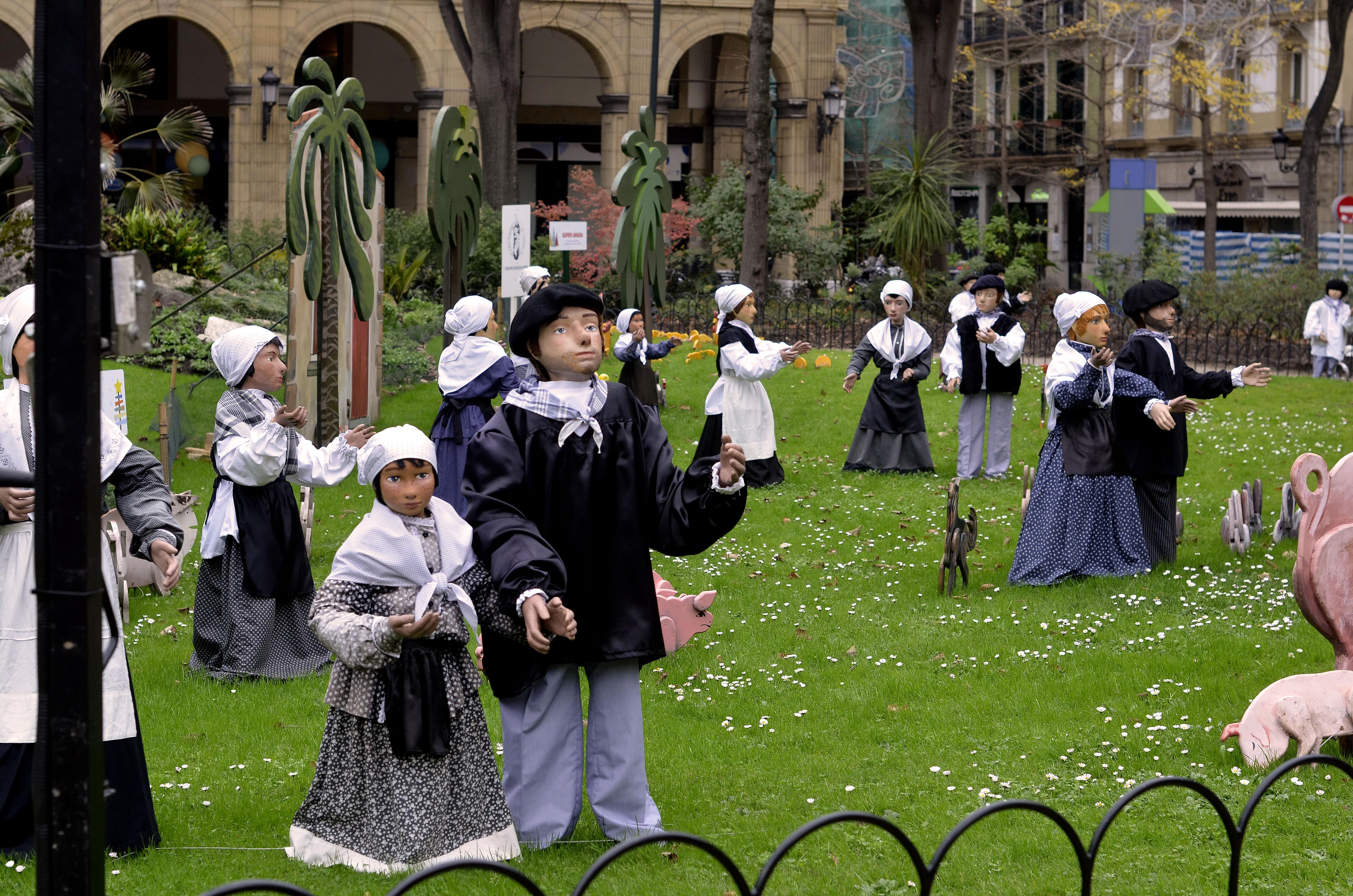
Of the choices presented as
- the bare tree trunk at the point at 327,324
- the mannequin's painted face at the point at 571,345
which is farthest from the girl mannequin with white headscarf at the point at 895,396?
the mannequin's painted face at the point at 571,345

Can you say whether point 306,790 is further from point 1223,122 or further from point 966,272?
point 1223,122

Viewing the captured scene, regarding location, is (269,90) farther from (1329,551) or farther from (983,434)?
(1329,551)

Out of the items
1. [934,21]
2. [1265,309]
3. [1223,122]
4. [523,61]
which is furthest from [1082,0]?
[1265,309]

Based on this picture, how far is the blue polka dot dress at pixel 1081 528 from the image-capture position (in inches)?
373

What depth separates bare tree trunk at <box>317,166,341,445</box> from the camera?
434 inches

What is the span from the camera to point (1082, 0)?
43062 mm

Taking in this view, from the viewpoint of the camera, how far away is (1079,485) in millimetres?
9469

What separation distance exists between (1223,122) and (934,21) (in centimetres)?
2105

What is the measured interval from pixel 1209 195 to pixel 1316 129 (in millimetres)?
6179

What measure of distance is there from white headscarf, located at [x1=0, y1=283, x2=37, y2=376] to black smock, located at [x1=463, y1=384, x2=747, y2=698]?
4.80ft

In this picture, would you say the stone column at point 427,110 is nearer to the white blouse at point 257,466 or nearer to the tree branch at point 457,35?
the tree branch at point 457,35

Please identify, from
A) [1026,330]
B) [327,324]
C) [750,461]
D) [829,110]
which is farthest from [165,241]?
[829,110]


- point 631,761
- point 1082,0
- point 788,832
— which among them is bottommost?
point 788,832

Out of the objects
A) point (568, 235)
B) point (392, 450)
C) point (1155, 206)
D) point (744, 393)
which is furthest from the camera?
point (1155, 206)
